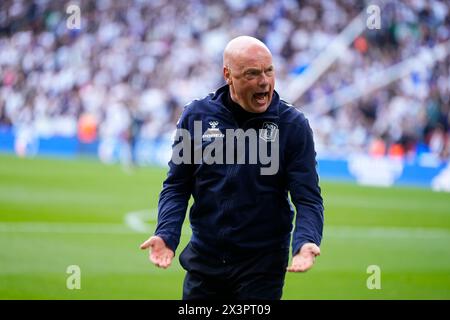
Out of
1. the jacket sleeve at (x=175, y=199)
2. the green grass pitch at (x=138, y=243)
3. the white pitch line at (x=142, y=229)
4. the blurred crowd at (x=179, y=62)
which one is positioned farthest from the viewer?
the blurred crowd at (x=179, y=62)

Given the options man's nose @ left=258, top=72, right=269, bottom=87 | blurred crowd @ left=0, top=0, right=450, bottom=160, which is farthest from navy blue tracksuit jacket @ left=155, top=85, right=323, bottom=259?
blurred crowd @ left=0, top=0, right=450, bottom=160

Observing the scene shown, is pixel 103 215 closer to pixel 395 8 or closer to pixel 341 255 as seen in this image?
pixel 341 255

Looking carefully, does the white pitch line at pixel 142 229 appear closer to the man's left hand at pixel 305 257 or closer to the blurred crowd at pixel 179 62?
the man's left hand at pixel 305 257

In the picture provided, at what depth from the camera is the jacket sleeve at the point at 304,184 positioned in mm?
5121

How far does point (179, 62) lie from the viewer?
35.6m

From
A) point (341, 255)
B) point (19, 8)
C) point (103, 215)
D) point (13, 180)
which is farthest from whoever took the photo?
point (19, 8)

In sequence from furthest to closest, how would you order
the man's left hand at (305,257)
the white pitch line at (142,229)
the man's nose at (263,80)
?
the white pitch line at (142,229) < the man's nose at (263,80) < the man's left hand at (305,257)

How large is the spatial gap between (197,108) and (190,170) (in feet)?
1.32

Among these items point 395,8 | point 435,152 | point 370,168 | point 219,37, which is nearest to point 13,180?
point 370,168

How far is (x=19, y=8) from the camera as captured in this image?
39.3m

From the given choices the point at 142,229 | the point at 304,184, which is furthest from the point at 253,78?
the point at 142,229

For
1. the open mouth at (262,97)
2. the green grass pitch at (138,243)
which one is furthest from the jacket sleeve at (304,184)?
the green grass pitch at (138,243)

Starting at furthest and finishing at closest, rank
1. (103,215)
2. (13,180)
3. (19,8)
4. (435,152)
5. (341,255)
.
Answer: (19,8) < (435,152) < (13,180) < (103,215) < (341,255)

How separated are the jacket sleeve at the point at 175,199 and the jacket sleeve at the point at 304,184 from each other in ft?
2.26
